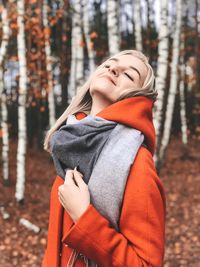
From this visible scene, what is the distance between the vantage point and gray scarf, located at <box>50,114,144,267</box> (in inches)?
60.6

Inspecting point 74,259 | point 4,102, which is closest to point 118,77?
point 74,259

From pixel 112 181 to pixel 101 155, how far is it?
0.13 meters

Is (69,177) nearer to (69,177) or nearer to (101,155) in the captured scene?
(69,177)

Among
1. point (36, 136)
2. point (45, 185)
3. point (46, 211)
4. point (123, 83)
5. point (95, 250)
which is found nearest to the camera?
point (95, 250)

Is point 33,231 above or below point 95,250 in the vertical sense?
below

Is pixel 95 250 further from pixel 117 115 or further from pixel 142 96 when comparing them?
pixel 142 96

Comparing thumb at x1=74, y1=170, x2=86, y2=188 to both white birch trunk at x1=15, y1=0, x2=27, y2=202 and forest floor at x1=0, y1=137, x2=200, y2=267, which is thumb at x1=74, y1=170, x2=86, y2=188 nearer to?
forest floor at x1=0, y1=137, x2=200, y2=267

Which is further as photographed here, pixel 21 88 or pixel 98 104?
pixel 21 88

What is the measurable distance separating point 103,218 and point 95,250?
0.12 m

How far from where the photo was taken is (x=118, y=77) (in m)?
1.80

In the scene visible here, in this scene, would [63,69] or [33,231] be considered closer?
[33,231]

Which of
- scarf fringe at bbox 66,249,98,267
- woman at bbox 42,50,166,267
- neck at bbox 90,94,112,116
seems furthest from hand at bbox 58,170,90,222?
neck at bbox 90,94,112,116

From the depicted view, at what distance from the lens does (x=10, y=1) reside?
33.3 ft

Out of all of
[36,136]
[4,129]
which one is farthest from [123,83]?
[36,136]
